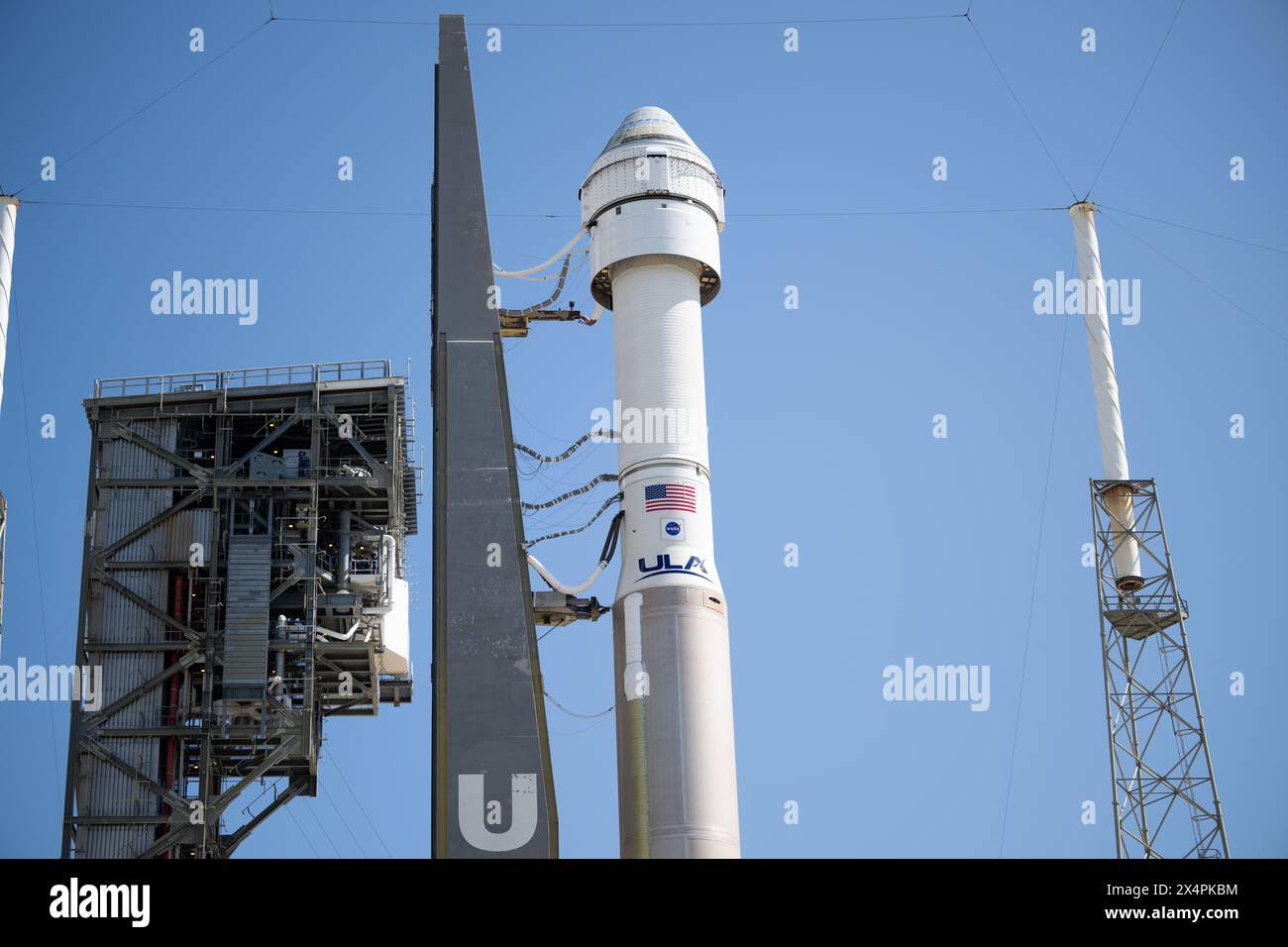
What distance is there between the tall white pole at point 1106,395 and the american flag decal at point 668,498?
20940 millimetres

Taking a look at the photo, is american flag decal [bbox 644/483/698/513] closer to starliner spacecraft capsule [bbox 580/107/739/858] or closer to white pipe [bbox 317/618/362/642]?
starliner spacecraft capsule [bbox 580/107/739/858]

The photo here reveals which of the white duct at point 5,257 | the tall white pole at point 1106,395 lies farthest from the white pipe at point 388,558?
the tall white pole at point 1106,395

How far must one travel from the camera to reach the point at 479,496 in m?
43.6

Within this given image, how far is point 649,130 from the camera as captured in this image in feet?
165

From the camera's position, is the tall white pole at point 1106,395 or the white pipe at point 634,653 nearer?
the white pipe at point 634,653

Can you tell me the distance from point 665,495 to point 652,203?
26.8ft

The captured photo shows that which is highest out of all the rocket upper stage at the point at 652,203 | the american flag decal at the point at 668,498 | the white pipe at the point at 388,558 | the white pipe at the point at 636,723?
the rocket upper stage at the point at 652,203

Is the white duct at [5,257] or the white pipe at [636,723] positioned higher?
the white duct at [5,257]

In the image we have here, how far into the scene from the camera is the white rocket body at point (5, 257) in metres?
50.8

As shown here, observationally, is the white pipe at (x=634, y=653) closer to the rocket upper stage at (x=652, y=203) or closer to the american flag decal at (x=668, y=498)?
the american flag decal at (x=668, y=498)

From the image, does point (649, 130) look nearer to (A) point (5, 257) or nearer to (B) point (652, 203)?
(B) point (652, 203)

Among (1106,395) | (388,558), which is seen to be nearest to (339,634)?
(388,558)
